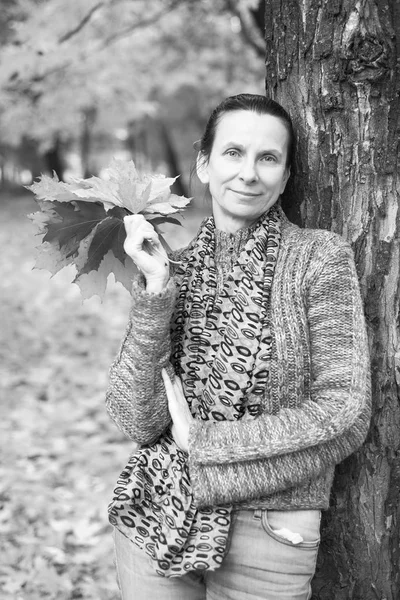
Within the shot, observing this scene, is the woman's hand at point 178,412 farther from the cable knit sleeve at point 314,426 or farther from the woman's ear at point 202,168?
the woman's ear at point 202,168

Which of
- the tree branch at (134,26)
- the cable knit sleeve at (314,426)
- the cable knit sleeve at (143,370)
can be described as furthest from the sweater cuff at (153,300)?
the tree branch at (134,26)

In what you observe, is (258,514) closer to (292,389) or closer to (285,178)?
(292,389)

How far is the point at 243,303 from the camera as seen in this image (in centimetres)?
181

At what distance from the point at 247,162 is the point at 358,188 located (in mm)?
389

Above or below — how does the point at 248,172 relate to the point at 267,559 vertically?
above

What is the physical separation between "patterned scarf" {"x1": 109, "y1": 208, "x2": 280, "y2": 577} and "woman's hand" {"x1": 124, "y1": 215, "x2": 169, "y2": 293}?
18cm

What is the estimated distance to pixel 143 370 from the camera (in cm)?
182

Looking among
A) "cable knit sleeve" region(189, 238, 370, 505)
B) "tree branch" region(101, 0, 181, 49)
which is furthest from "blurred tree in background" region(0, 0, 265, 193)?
"cable knit sleeve" region(189, 238, 370, 505)


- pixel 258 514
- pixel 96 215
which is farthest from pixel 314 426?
pixel 96 215

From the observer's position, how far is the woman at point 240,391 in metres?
1.73

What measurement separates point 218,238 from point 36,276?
28.7 ft

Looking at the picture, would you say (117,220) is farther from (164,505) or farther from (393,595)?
(393,595)

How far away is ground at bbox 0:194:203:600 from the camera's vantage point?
3.36m

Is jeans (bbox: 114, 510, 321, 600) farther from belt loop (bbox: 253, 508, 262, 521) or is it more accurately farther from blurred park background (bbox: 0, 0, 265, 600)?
blurred park background (bbox: 0, 0, 265, 600)
